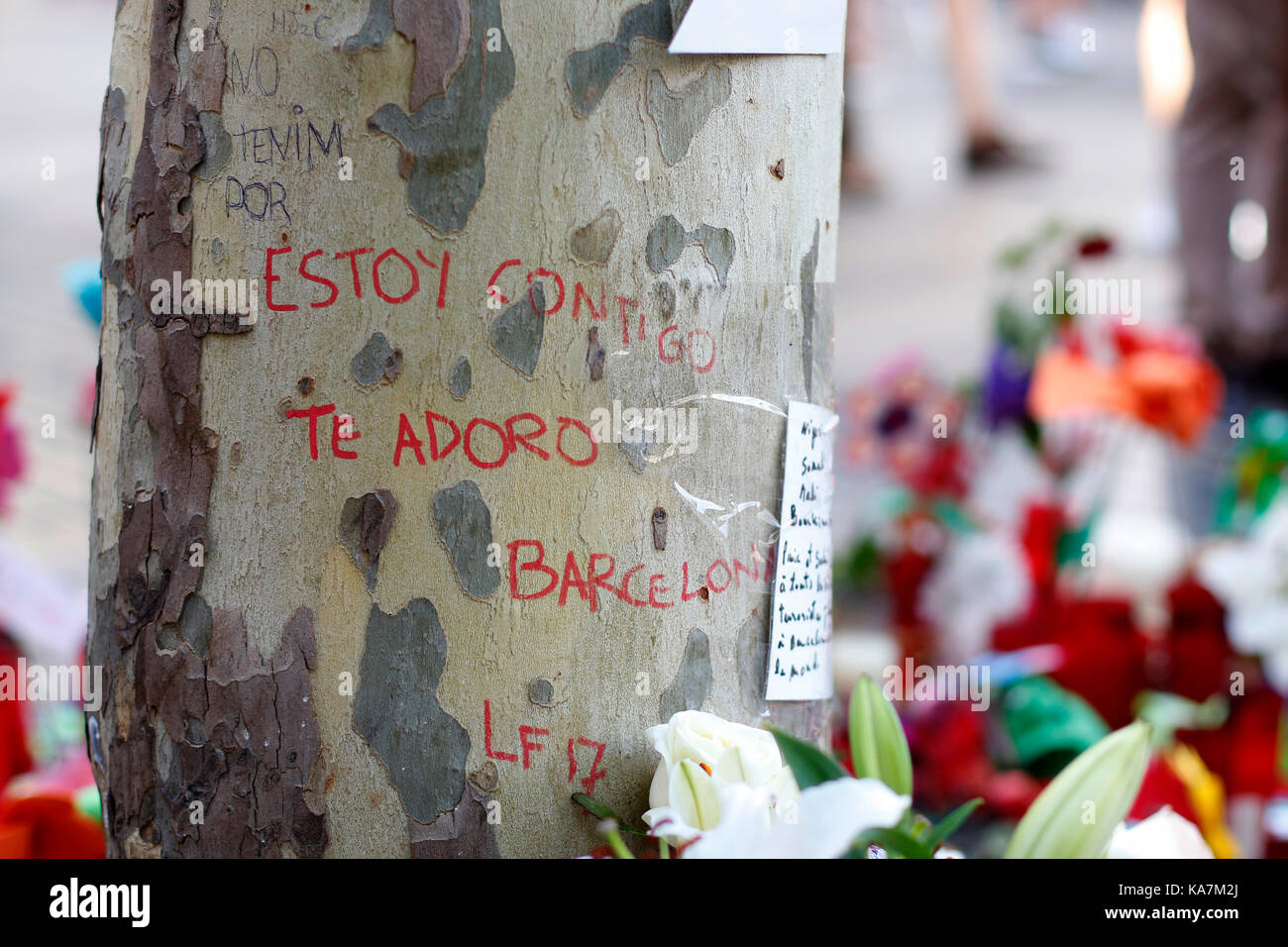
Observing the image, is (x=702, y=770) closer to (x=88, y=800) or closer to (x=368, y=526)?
(x=368, y=526)

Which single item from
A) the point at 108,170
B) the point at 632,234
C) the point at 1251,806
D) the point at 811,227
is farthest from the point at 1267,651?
the point at 108,170

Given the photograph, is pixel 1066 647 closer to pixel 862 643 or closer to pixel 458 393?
pixel 862 643

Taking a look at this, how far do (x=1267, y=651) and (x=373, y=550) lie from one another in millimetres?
1268

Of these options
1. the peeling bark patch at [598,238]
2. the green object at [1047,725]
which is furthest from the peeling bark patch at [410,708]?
the green object at [1047,725]

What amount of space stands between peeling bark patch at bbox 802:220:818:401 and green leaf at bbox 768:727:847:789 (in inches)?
9.1

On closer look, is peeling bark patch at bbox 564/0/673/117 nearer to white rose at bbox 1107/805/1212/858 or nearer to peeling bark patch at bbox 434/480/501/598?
peeling bark patch at bbox 434/480/501/598

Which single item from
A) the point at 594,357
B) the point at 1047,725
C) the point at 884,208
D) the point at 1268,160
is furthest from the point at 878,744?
the point at 884,208

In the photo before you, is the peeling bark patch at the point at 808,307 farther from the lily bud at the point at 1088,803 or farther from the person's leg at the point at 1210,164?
the person's leg at the point at 1210,164

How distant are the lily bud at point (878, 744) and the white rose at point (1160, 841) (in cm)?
16

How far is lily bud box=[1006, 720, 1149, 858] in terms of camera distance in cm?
76

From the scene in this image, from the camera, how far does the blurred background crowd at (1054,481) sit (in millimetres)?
1537

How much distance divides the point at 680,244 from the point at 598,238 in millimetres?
52

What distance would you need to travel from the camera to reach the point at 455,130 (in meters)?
Answer: 0.71
